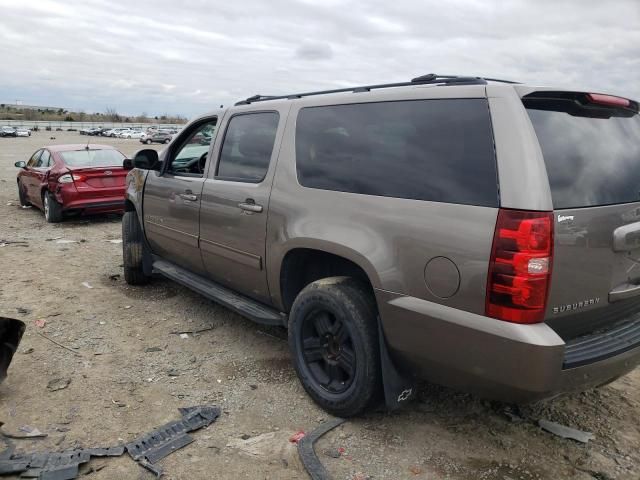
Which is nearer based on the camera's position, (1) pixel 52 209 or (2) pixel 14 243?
(2) pixel 14 243

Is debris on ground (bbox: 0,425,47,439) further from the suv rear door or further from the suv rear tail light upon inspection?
the suv rear door

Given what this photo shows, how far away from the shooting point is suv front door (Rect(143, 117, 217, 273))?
448 centimetres

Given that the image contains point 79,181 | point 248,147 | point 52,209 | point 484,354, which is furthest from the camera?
point 52,209

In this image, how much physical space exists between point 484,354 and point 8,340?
123 inches

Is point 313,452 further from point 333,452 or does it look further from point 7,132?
point 7,132

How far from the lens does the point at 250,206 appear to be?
3705mm

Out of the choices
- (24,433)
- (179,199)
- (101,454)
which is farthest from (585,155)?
(24,433)

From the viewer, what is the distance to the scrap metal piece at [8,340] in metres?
3.55

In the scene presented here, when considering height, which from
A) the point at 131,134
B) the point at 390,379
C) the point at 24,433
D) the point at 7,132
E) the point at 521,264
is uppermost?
the point at 131,134

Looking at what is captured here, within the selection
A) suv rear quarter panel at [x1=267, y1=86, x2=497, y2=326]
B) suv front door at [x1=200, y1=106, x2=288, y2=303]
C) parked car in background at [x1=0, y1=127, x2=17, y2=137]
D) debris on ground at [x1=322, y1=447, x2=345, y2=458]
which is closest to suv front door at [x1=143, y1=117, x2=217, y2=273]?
suv front door at [x1=200, y1=106, x2=288, y2=303]

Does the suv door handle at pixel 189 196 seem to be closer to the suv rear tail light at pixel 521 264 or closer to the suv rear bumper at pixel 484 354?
the suv rear bumper at pixel 484 354

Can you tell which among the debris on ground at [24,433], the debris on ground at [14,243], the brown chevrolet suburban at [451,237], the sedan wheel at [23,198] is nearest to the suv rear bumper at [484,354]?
the brown chevrolet suburban at [451,237]

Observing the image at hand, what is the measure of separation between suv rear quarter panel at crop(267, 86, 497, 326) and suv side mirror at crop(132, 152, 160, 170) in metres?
2.00

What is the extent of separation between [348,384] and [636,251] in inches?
68.0
